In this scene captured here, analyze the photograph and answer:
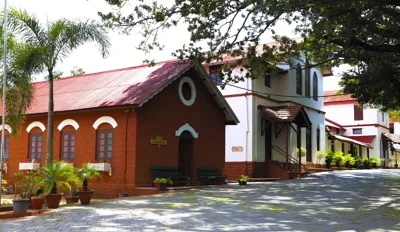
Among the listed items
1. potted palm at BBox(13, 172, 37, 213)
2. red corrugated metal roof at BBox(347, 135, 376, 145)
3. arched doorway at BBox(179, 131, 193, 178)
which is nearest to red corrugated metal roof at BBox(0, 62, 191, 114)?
arched doorway at BBox(179, 131, 193, 178)

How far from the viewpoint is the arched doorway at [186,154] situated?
20.8 metres

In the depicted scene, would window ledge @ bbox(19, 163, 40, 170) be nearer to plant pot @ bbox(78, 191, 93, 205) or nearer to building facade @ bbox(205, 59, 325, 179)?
plant pot @ bbox(78, 191, 93, 205)

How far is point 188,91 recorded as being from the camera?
21141 millimetres

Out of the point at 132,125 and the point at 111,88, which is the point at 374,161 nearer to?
the point at 111,88

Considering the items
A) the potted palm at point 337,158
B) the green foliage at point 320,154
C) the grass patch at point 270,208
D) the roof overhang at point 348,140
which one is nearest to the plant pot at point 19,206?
the grass patch at point 270,208

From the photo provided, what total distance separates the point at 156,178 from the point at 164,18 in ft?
21.0

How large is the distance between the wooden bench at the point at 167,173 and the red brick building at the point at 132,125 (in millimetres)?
198

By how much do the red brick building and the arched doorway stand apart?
44 mm

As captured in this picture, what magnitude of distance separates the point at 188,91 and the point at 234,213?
32.5ft

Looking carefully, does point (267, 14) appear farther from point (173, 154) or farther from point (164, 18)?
point (173, 154)

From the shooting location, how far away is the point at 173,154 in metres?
19.6

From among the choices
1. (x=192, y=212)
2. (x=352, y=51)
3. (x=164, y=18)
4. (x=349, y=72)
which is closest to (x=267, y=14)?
(x=164, y=18)

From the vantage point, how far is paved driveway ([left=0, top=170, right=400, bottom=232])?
33.3ft

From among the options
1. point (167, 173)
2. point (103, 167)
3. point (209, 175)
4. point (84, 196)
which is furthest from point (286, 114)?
point (84, 196)
